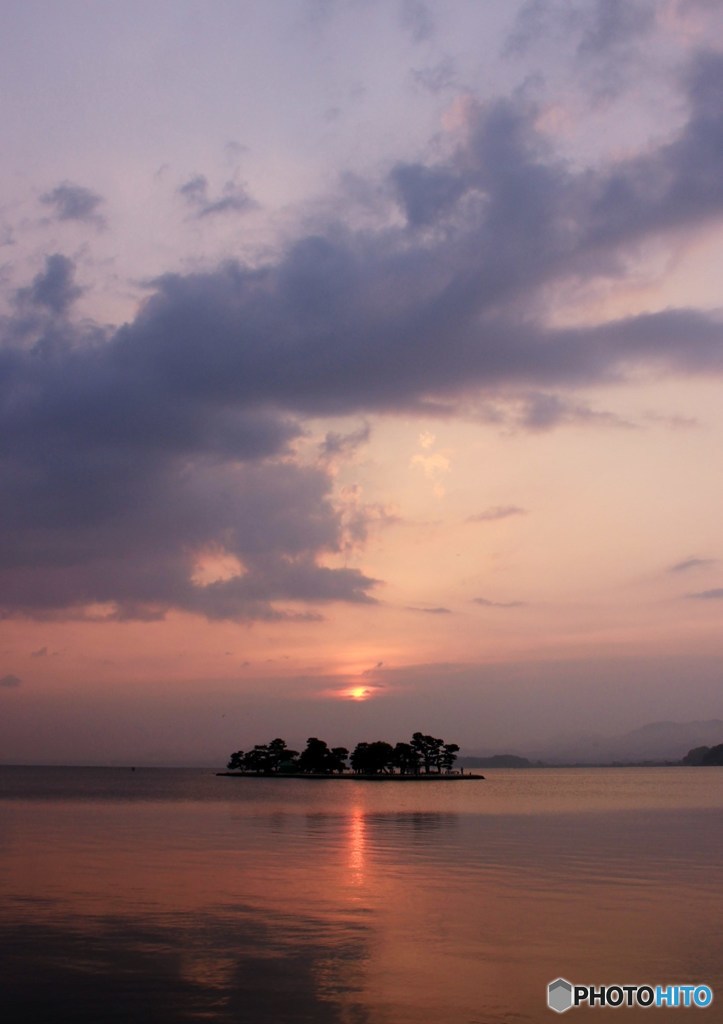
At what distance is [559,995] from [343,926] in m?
7.95

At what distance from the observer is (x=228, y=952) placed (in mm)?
22531

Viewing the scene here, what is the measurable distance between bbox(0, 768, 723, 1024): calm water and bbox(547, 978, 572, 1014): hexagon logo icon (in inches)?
10.2

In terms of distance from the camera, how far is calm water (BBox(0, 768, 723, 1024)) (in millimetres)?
18672

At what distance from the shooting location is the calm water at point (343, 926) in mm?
18672

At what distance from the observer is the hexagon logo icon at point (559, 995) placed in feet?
61.5

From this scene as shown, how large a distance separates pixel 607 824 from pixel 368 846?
23545 mm

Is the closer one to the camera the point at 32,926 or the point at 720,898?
the point at 32,926

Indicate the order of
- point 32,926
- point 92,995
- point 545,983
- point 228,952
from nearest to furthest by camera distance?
point 92,995 → point 545,983 → point 228,952 → point 32,926

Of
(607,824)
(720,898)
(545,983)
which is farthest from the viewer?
(607,824)

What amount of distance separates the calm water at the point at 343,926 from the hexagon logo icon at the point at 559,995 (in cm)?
26

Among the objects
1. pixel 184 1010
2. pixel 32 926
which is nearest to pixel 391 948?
pixel 184 1010

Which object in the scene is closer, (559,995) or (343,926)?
(559,995)

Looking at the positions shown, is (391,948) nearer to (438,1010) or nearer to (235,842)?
(438,1010)

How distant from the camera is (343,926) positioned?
25.8m
